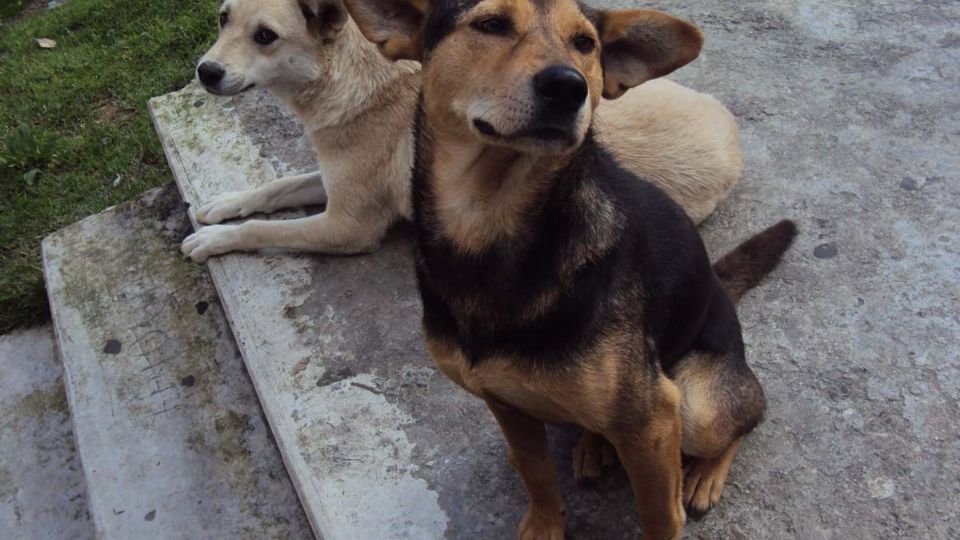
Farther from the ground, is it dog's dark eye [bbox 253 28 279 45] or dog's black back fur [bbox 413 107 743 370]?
dog's black back fur [bbox 413 107 743 370]

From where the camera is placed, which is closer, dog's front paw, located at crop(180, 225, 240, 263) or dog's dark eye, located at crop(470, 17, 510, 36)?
dog's dark eye, located at crop(470, 17, 510, 36)

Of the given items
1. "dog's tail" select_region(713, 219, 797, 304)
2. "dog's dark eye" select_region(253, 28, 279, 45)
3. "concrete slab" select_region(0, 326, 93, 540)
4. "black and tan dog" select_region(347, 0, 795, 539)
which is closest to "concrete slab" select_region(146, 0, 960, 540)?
Answer: "dog's tail" select_region(713, 219, 797, 304)

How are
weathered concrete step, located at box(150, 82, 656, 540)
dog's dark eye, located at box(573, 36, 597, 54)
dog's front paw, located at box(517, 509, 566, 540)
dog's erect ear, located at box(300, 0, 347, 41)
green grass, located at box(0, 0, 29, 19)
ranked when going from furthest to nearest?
green grass, located at box(0, 0, 29, 19)
dog's erect ear, located at box(300, 0, 347, 41)
weathered concrete step, located at box(150, 82, 656, 540)
dog's front paw, located at box(517, 509, 566, 540)
dog's dark eye, located at box(573, 36, 597, 54)

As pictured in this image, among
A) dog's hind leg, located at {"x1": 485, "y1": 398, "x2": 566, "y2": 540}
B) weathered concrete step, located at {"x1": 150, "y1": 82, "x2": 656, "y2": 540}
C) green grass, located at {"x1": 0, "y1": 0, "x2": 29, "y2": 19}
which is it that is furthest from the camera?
green grass, located at {"x1": 0, "y1": 0, "x2": 29, "y2": 19}

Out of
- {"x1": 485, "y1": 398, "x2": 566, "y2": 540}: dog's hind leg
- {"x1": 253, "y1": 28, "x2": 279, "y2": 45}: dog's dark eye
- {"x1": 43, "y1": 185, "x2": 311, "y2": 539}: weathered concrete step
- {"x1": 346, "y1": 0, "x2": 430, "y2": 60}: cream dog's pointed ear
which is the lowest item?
{"x1": 43, "y1": 185, "x2": 311, "y2": 539}: weathered concrete step

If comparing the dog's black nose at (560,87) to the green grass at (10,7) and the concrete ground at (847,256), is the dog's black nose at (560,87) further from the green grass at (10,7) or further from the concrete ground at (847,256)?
the green grass at (10,7)

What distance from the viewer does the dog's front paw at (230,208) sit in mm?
4340

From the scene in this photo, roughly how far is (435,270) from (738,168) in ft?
6.92

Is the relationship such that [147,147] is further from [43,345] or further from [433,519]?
[433,519]

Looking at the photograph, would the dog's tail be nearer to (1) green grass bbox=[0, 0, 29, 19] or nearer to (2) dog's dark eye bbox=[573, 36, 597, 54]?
(2) dog's dark eye bbox=[573, 36, 597, 54]

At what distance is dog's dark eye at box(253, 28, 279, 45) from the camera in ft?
12.7

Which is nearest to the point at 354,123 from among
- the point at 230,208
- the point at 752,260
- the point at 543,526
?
the point at 230,208

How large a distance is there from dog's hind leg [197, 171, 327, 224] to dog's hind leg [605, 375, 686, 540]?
264cm

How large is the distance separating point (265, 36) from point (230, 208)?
952mm
